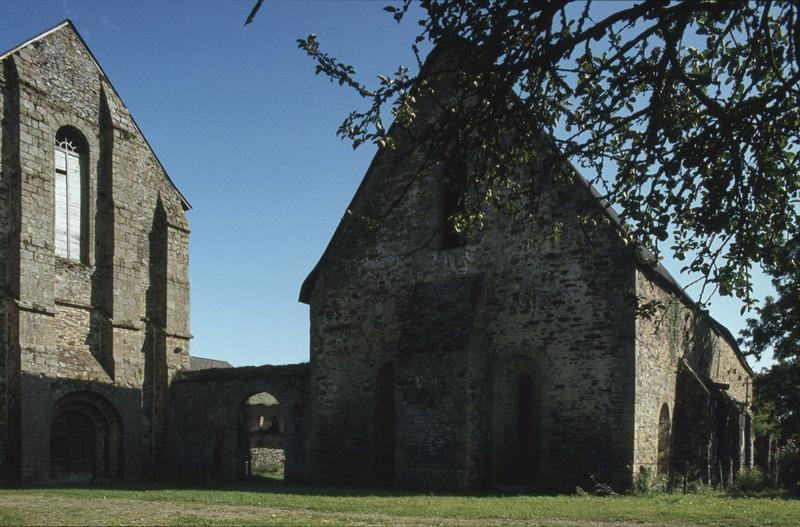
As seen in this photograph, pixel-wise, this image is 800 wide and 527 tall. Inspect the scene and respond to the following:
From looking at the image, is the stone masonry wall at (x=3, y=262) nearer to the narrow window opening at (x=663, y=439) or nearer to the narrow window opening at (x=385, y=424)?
the narrow window opening at (x=385, y=424)

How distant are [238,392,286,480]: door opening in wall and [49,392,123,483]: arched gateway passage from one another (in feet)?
12.1

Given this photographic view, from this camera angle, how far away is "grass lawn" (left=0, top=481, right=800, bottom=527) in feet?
34.1

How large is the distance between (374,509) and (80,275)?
14070 millimetres

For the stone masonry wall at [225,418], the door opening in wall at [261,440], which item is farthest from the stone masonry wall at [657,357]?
the door opening in wall at [261,440]

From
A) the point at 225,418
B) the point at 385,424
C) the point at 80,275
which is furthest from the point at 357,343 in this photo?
the point at 80,275

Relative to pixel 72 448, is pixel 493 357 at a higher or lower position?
higher

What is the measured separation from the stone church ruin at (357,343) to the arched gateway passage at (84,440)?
0.06 metres

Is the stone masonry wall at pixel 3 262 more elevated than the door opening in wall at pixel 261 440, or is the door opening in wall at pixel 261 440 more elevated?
the stone masonry wall at pixel 3 262

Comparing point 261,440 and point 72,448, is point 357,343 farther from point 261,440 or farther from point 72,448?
point 261,440

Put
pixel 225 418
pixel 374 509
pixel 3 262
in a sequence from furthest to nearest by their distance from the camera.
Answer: pixel 225 418, pixel 3 262, pixel 374 509

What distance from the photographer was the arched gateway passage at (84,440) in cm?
2084

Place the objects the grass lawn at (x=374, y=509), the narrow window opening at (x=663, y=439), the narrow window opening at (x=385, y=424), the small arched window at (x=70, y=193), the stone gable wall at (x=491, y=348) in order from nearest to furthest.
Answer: the grass lawn at (x=374, y=509)
the stone gable wall at (x=491, y=348)
the narrow window opening at (x=663, y=439)
the narrow window opening at (x=385, y=424)
the small arched window at (x=70, y=193)

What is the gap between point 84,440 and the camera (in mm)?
21781

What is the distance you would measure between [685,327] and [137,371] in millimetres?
15564
